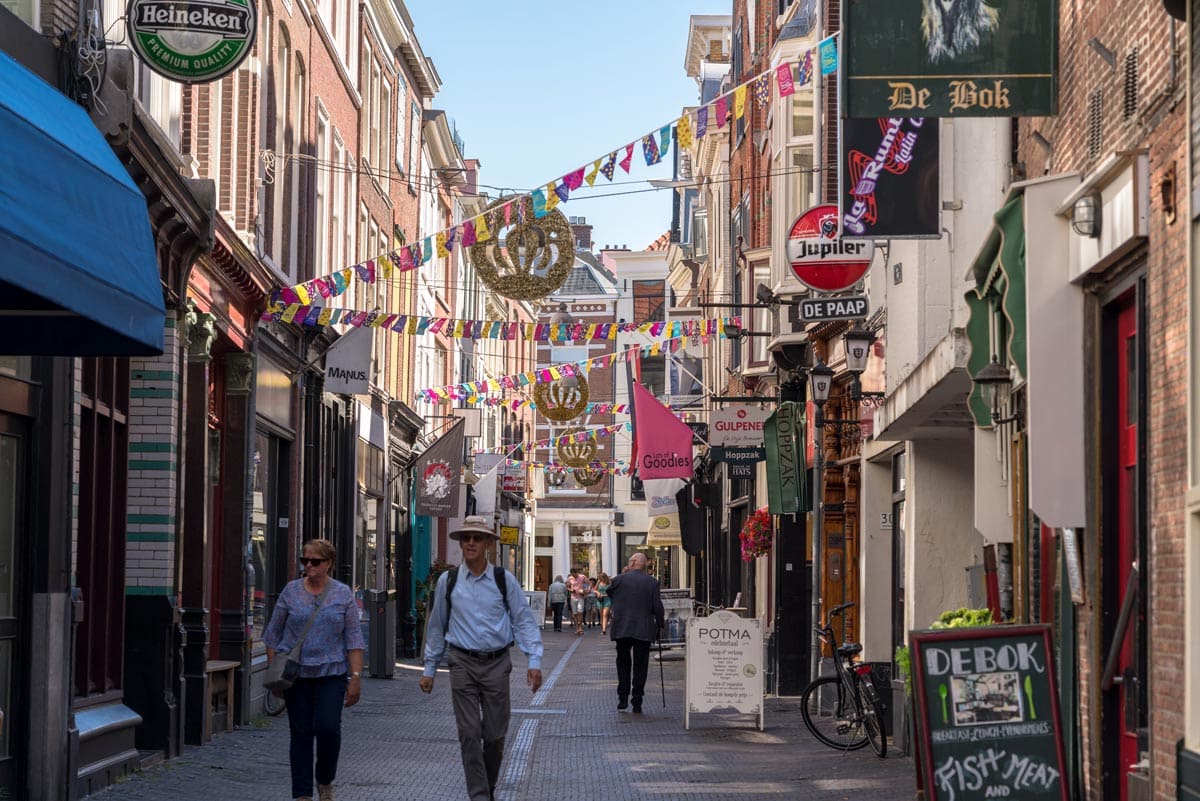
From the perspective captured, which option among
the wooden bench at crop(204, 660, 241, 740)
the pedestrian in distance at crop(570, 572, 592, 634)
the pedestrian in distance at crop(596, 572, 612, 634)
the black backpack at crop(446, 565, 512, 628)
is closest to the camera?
the black backpack at crop(446, 565, 512, 628)

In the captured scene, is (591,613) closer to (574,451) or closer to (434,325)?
(574,451)

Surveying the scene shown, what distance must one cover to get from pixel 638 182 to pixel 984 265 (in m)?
5.87

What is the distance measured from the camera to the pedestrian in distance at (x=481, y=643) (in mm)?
11609

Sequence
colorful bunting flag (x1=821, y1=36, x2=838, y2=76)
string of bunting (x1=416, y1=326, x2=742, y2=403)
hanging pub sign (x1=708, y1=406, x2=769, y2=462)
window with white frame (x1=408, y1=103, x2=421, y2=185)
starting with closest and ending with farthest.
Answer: colorful bunting flag (x1=821, y1=36, x2=838, y2=76) → hanging pub sign (x1=708, y1=406, x2=769, y2=462) → string of bunting (x1=416, y1=326, x2=742, y2=403) → window with white frame (x1=408, y1=103, x2=421, y2=185)

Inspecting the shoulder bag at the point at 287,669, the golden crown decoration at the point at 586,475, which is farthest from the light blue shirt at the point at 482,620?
the golden crown decoration at the point at 586,475

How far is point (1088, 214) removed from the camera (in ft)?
31.4

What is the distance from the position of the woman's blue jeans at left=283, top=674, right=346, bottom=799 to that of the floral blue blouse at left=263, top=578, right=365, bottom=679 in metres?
0.11

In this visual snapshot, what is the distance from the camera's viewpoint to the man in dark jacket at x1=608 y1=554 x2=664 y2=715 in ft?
71.3

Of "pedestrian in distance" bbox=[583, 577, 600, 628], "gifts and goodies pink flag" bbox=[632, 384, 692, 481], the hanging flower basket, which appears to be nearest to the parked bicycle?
the hanging flower basket

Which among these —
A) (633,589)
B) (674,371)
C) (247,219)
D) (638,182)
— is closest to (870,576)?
(633,589)

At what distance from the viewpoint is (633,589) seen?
21875 millimetres

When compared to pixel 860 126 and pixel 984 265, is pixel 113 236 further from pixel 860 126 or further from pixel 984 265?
pixel 860 126

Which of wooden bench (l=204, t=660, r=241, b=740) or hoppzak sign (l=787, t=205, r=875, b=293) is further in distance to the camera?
hoppzak sign (l=787, t=205, r=875, b=293)

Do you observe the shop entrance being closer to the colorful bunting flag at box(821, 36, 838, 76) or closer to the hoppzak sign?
the colorful bunting flag at box(821, 36, 838, 76)
